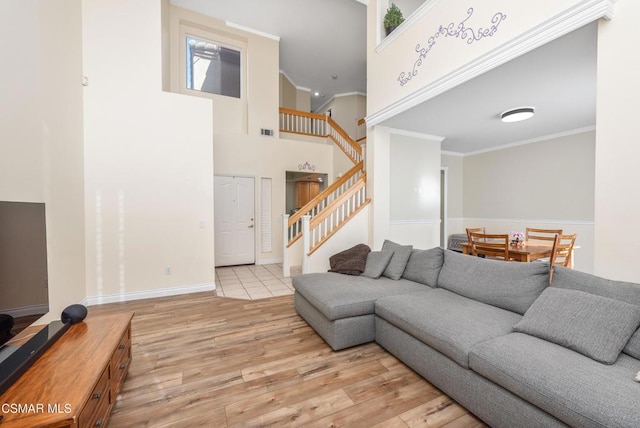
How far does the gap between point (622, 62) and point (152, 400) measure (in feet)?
13.0

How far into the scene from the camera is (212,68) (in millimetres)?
5988

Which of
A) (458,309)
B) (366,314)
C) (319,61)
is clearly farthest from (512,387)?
(319,61)

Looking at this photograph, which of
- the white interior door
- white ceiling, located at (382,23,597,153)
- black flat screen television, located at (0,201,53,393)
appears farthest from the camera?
the white interior door

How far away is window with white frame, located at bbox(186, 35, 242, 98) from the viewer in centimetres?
572

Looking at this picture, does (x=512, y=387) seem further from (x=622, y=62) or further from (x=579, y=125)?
(x=579, y=125)

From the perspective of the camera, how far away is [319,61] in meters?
7.27

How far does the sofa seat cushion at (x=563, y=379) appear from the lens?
1.11m

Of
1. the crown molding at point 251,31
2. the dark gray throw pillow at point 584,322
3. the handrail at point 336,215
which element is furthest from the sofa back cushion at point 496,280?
the crown molding at point 251,31

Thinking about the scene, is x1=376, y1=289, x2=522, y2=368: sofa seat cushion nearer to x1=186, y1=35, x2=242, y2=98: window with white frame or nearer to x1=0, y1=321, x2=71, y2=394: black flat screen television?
x1=0, y1=321, x2=71, y2=394: black flat screen television

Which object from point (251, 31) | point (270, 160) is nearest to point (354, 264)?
point (270, 160)

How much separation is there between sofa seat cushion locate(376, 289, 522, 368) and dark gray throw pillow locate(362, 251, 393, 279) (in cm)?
66

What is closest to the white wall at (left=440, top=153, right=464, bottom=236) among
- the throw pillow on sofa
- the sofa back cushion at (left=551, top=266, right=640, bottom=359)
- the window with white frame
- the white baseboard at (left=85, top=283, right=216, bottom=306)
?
the throw pillow on sofa

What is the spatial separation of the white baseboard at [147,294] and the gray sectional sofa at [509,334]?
2.16 meters

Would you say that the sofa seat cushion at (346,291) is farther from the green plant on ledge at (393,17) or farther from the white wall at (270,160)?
the green plant on ledge at (393,17)
